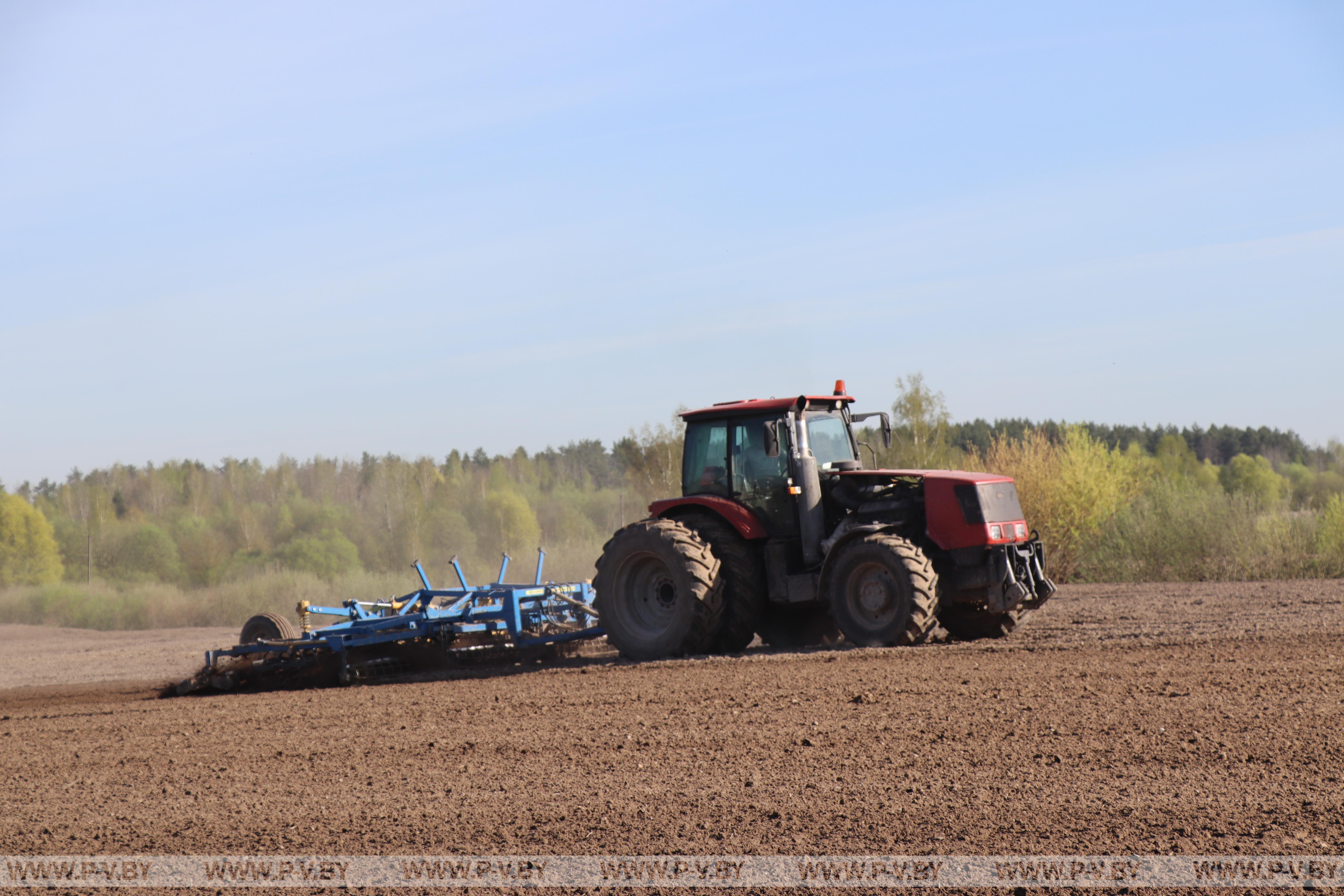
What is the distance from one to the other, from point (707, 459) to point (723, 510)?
2.00 ft

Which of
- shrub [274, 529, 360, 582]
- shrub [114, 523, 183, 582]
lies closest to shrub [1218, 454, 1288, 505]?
shrub [274, 529, 360, 582]

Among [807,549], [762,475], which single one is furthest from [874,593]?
[762,475]

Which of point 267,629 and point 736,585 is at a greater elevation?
point 736,585

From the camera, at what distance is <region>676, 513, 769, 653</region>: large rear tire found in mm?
10547

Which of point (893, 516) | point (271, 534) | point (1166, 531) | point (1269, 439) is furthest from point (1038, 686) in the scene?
point (1269, 439)

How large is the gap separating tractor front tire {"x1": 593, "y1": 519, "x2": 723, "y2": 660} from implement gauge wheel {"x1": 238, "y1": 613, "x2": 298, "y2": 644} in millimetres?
3566

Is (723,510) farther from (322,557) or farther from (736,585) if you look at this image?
(322,557)

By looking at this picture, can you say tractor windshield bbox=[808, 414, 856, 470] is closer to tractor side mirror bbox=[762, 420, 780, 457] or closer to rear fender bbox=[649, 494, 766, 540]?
tractor side mirror bbox=[762, 420, 780, 457]

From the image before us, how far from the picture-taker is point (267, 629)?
12.4 meters

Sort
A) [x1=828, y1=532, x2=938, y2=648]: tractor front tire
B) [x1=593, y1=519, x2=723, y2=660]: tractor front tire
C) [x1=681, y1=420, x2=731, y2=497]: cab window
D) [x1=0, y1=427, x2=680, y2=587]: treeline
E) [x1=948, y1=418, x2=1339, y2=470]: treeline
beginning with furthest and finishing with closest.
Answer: [x1=948, y1=418, x2=1339, y2=470]: treeline → [x1=0, y1=427, x2=680, y2=587]: treeline → [x1=681, y1=420, x2=731, y2=497]: cab window → [x1=593, y1=519, x2=723, y2=660]: tractor front tire → [x1=828, y1=532, x2=938, y2=648]: tractor front tire

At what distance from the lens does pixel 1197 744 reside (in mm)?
5867

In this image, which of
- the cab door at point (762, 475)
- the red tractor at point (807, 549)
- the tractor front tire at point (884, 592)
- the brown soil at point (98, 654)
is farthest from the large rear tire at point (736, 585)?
the brown soil at point (98, 654)

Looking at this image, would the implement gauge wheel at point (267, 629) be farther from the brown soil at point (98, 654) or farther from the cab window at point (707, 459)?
the cab window at point (707, 459)

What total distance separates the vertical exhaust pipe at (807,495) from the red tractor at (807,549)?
0.04 ft
